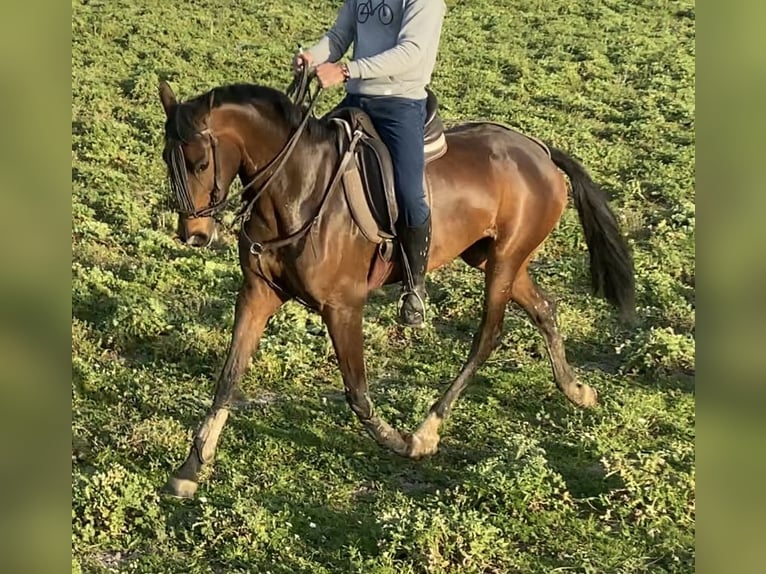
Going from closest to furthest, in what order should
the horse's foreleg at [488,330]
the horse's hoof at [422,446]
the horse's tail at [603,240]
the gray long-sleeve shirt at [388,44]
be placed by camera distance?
1. the gray long-sleeve shirt at [388,44]
2. the horse's hoof at [422,446]
3. the horse's foreleg at [488,330]
4. the horse's tail at [603,240]

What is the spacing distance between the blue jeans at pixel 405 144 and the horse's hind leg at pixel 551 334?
1.49m

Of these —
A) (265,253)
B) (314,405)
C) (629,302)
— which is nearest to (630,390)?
(629,302)

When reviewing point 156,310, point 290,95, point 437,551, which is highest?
point 290,95

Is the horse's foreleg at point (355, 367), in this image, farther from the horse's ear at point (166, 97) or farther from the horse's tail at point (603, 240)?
the horse's tail at point (603, 240)

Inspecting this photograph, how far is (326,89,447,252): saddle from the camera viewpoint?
4.73 metres

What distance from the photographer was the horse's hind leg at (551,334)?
6.02m

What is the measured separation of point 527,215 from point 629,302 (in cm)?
129

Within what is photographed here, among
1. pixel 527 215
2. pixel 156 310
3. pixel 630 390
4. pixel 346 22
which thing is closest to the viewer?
pixel 346 22

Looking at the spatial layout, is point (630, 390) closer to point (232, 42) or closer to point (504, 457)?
point (504, 457)

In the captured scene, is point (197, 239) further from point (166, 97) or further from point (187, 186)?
point (166, 97)

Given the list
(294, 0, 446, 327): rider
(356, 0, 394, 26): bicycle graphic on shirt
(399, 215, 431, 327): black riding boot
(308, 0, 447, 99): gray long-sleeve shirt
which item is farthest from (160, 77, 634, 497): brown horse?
(356, 0, 394, 26): bicycle graphic on shirt

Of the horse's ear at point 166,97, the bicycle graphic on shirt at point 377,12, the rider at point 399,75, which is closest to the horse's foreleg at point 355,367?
the rider at point 399,75

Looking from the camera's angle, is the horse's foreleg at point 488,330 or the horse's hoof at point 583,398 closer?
the horse's foreleg at point 488,330

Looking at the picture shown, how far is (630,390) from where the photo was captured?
246 inches
